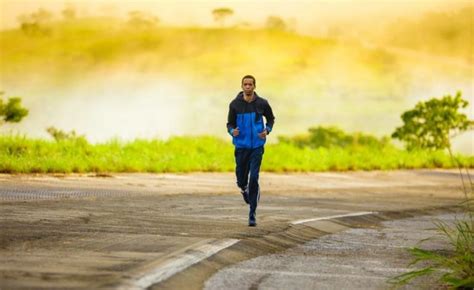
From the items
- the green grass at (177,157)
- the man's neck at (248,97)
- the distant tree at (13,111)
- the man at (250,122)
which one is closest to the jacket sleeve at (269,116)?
the man at (250,122)

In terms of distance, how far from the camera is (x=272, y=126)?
55.5ft

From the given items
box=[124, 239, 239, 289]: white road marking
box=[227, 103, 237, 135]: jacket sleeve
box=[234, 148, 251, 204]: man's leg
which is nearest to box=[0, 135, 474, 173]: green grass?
box=[234, 148, 251, 204]: man's leg

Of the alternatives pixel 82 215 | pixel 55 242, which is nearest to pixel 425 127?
pixel 82 215

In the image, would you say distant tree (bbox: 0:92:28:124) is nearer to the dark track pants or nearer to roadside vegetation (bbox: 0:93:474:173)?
roadside vegetation (bbox: 0:93:474:173)

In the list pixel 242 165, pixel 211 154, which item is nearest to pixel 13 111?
pixel 211 154

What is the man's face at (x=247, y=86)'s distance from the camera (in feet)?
54.6

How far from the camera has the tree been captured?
189ft

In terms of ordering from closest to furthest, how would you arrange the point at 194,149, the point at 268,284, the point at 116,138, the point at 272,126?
1. the point at 268,284
2. the point at 272,126
3. the point at 116,138
4. the point at 194,149

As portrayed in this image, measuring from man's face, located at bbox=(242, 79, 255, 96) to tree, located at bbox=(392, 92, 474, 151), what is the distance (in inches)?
1598

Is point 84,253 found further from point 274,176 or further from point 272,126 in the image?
point 274,176

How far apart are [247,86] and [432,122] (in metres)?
43.4

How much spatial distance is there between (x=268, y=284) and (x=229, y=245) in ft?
8.41

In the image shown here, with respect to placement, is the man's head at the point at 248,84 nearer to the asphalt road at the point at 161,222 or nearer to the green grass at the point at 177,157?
the asphalt road at the point at 161,222

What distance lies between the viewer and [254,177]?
17125mm
